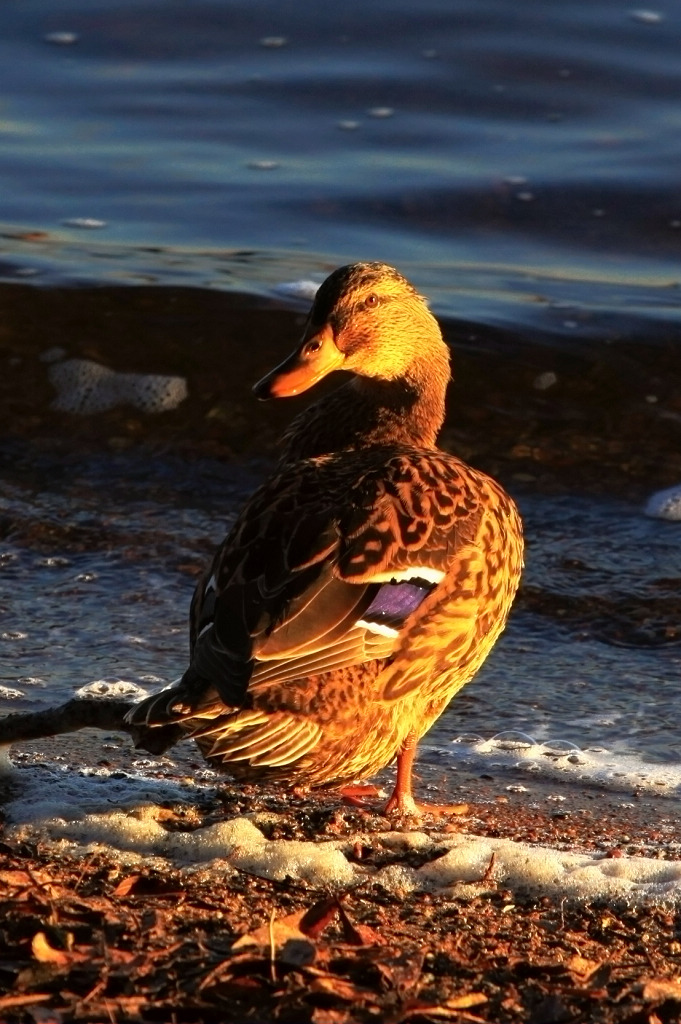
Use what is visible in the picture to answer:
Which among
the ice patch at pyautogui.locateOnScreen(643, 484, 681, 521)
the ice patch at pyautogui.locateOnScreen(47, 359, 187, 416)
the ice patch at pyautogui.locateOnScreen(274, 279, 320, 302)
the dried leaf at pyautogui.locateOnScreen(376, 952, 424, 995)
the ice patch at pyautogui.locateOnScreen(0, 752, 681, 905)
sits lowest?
the ice patch at pyautogui.locateOnScreen(0, 752, 681, 905)

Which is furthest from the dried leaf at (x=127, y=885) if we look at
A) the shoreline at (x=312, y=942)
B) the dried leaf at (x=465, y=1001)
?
the dried leaf at (x=465, y=1001)

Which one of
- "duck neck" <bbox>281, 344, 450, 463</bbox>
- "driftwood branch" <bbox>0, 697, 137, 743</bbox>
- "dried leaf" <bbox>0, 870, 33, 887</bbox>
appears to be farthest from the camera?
"duck neck" <bbox>281, 344, 450, 463</bbox>

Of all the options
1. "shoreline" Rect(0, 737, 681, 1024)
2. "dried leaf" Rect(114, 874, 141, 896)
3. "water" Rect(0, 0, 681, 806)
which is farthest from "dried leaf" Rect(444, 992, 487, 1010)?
"water" Rect(0, 0, 681, 806)

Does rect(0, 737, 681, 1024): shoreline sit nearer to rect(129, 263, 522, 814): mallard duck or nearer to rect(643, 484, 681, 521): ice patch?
rect(129, 263, 522, 814): mallard duck

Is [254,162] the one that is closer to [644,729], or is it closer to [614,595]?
[614,595]

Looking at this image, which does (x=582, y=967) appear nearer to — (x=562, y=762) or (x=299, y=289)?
(x=562, y=762)

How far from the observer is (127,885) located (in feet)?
11.7

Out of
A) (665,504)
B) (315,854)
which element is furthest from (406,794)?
(665,504)

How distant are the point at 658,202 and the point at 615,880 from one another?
7.13m

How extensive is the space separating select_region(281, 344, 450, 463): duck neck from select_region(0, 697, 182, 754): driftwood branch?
1288mm

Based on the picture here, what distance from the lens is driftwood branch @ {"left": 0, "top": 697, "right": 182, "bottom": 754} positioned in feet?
Result: 12.7

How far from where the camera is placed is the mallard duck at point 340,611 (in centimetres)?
385

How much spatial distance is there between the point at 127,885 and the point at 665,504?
13.9 feet

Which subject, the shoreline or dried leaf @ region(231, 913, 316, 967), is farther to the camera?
dried leaf @ region(231, 913, 316, 967)
